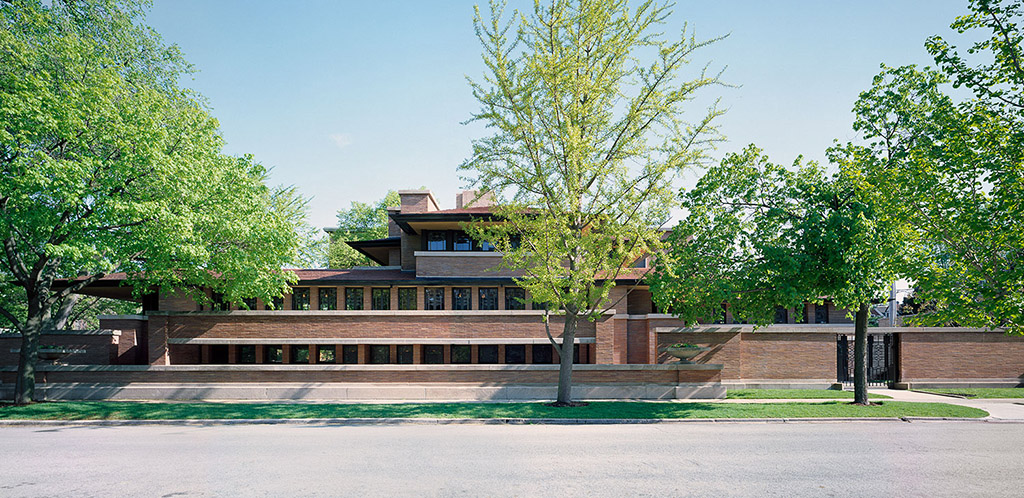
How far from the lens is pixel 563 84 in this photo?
18.4 metres

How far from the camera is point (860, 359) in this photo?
2023 centimetres

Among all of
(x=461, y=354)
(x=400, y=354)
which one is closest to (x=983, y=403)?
(x=461, y=354)

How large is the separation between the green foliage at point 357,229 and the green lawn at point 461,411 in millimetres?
29782

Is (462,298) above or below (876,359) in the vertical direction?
above

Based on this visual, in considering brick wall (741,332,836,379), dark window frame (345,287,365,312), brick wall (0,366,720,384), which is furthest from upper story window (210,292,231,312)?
brick wall (741,332,836,379)

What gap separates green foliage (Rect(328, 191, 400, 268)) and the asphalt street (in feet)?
115

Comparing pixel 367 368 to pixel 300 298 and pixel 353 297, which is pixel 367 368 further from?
pixel 300 298

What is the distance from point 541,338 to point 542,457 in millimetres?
12855

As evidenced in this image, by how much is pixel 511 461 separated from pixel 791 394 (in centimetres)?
1619

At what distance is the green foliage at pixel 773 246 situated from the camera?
17672 mm

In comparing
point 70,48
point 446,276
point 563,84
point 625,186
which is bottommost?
point 446,276

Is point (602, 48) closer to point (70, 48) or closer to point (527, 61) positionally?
point (527, 61)

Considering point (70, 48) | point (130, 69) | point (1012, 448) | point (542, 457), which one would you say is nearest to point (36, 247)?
point (70, 48)

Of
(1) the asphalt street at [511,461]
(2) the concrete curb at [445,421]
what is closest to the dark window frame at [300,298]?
(2) the concrete curb at [445,421]
